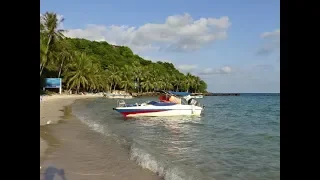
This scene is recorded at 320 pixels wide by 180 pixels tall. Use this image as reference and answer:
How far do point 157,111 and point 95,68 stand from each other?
53883mm

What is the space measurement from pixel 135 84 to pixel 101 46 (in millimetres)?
27469

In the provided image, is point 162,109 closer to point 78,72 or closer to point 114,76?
point 78,72

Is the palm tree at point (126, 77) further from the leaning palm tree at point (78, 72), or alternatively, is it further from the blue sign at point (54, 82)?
the blue sign at point (54, 82)

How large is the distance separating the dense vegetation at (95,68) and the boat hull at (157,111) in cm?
799

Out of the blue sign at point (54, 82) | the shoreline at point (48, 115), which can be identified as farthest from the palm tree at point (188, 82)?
the shoreline at point (48, 115)

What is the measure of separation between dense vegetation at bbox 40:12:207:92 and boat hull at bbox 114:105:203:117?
7.99 meters

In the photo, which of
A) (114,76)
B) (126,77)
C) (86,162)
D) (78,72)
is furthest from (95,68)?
(86,162)

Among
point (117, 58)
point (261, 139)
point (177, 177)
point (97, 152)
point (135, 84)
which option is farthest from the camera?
point (117, 58)

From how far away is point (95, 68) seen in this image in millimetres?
74688
